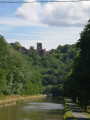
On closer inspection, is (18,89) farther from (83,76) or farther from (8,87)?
(83,76)

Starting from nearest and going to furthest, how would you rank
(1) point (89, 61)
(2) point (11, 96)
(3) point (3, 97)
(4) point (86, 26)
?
(1) point (89, 61) < (4) point (86, 26) < (3) point (3, 97) < (2) point (11, 96)

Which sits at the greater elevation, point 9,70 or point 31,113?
point 9,70

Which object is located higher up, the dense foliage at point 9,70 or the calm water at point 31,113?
the dense foliage at point 9,70

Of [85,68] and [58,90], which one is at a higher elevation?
[85,68]

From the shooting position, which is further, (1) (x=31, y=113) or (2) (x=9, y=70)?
(2) (x=9, y=70)

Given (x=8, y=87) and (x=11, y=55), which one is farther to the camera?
(x=11, y=55)

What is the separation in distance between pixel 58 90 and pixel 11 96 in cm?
10259

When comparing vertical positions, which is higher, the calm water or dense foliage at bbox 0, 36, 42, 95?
dense foliage at bbox 0, 36, 42, 95

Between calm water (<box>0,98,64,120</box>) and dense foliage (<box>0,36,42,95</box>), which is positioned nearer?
calm water (<box>0,98,64,120</box>)

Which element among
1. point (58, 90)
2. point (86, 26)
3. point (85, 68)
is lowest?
point (58, 90)

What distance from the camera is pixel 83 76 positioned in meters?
34.4

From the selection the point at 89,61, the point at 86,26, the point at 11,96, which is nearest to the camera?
the point at 89,61

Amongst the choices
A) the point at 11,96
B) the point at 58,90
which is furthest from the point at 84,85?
the point at 58,90

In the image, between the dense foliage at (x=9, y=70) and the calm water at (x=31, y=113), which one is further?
the dense foliage at (x=9, y=70)
